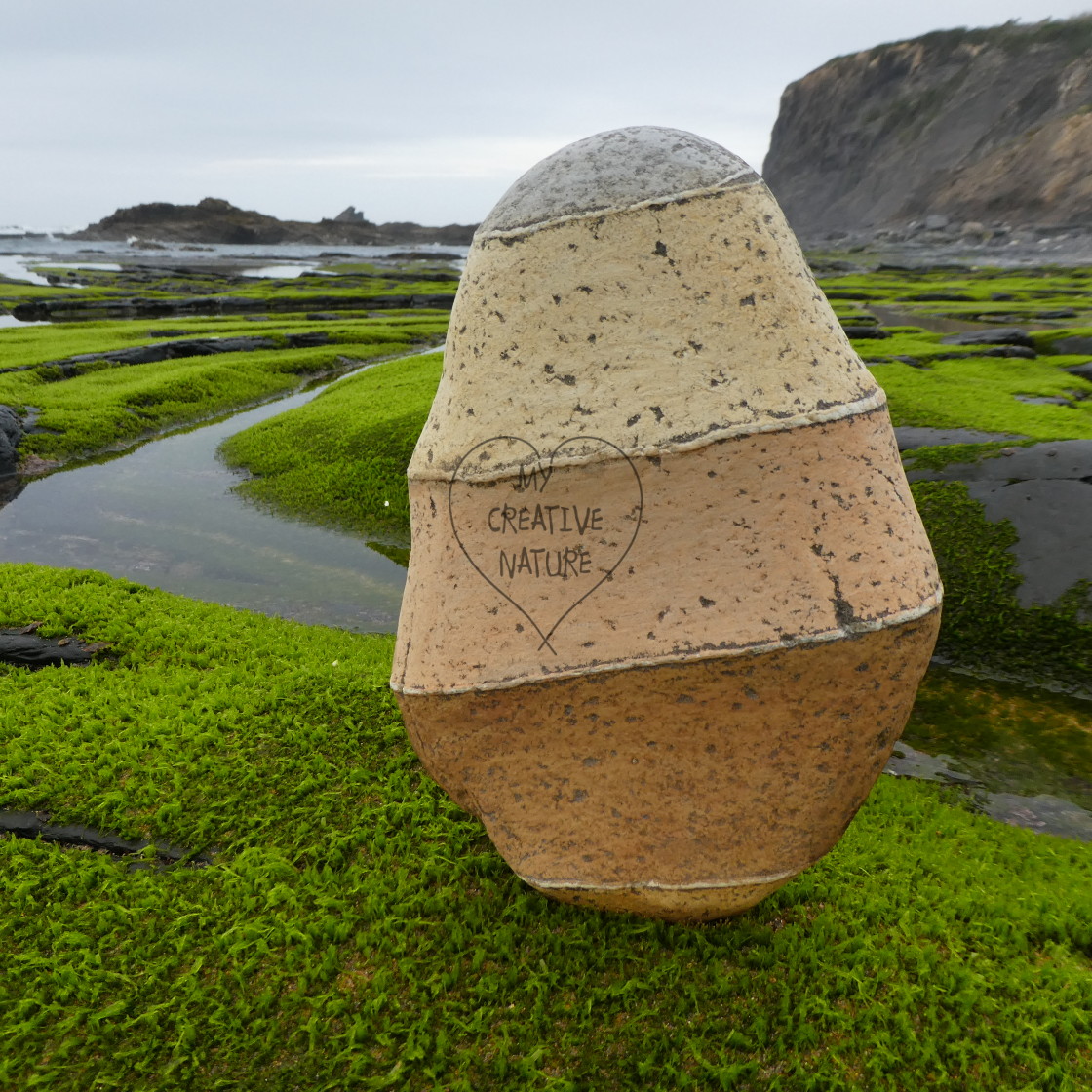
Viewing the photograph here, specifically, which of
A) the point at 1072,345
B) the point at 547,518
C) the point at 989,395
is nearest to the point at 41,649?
the point at 547,518

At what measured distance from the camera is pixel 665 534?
3111mm

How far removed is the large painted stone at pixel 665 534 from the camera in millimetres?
3062

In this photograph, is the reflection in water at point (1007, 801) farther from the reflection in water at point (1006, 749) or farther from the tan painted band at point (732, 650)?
the tan painted band at point (732, 650)

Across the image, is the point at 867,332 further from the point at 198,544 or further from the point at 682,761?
the point at 682,761

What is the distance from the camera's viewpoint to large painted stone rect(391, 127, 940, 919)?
306cm

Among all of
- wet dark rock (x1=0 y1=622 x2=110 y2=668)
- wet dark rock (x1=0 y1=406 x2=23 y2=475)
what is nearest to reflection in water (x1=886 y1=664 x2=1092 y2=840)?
wet dark rock (x1=0 y1=622 x2=110 y2=668)

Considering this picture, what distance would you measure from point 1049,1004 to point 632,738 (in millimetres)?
1980

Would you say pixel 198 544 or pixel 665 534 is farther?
pixel 198 544

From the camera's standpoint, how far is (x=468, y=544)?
3.33 meters

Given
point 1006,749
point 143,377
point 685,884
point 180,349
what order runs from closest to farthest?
1. point 685,884
2. point 1006,749
3. point 143,377
4. point 180,349

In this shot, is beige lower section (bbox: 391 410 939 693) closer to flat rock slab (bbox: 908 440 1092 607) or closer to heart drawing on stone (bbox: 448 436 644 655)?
heart drawing on stone (bbox: 448 436 644 655)

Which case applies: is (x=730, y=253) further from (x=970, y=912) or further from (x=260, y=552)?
(x=260, y=552)

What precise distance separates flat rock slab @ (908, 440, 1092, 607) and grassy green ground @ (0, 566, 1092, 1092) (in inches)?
126

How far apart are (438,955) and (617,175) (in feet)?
10.4
